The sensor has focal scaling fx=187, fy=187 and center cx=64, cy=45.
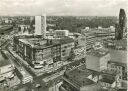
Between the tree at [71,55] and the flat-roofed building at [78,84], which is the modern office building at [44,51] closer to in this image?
the tree at [71,55]

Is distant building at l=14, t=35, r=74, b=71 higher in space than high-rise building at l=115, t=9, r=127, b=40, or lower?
lower

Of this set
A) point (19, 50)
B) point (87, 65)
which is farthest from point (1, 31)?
point (87, 65)

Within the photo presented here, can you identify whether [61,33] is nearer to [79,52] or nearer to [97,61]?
[79,52]

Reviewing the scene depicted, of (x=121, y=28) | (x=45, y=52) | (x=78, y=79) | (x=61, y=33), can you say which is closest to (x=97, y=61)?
(x=78, y=79)

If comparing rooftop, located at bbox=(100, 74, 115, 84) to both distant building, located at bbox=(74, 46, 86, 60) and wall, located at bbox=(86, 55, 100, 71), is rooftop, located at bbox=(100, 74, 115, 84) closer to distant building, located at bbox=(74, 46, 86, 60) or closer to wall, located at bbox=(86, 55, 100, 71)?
wall, located at bbox=(86, 55, 100, 71)

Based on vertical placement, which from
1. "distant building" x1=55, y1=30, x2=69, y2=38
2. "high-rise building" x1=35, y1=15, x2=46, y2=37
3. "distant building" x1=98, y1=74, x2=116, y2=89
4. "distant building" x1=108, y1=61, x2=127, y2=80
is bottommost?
"distant building" x1=98, y1=74, x2=116, y2=89

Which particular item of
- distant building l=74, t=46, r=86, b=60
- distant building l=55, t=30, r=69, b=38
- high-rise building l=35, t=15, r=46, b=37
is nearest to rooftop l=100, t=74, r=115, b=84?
distant building l=74, t=46, r=86, b=60

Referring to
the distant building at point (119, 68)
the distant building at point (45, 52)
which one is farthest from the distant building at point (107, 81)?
the distant building at point (45, 52)

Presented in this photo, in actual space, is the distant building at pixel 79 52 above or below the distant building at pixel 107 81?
above

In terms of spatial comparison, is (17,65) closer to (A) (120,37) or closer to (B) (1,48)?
(B) (1,48)
